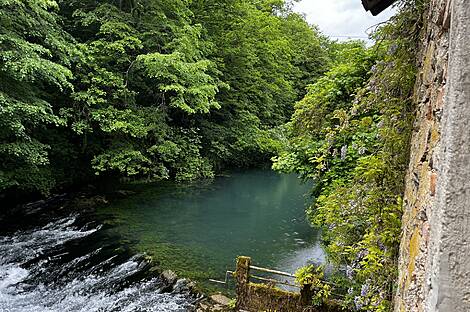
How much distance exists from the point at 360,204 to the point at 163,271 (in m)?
5.29

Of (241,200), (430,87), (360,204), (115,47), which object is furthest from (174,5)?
(430,87)

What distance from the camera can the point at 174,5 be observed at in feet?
48.6

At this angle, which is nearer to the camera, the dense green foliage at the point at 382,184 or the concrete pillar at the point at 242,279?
the dense green foliage at the point at 382,184

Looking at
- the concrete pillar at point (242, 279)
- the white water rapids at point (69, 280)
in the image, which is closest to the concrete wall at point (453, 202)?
the concrete pillar at point (242, 279)

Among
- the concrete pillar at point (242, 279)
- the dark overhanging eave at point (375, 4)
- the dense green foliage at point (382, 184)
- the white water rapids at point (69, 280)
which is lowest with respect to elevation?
the white water rapids at point (69, 280)

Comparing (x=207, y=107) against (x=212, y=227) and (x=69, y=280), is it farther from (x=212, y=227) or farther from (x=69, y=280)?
(x=69, y=280)

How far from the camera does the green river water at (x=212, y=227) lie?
8.45m

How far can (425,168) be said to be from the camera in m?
1.70

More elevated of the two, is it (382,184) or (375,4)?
(375,4)

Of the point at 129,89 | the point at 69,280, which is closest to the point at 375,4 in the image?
the point at 69,280

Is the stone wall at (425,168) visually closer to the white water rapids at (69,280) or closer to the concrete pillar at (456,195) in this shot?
the concrete pillar at (456,195)

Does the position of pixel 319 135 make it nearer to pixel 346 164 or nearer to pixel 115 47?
pixel 346 164

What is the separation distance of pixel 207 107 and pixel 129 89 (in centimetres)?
322

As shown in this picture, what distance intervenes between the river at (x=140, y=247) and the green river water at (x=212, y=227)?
24 millimetres
